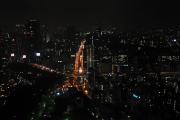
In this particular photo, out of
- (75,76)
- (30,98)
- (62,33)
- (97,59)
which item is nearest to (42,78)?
(75,76)

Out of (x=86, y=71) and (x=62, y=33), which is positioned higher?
(x=62, y=33)

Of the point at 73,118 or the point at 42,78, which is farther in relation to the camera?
the point at 42,78

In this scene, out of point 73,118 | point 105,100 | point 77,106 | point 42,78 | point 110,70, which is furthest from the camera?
point 42,78

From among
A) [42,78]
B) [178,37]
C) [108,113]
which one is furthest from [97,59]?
[108,113]

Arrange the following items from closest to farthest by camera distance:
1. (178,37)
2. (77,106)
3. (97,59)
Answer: (77,106) < (178,37) < (97,59)

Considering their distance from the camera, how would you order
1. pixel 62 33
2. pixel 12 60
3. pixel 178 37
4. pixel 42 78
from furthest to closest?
1. pixel 62 33
2. pixel 12 60
3. pixel 42 78
4. pixel 178 37

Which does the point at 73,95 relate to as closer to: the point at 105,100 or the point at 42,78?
the point at 105,100

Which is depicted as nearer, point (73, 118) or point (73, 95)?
point (73, 118)

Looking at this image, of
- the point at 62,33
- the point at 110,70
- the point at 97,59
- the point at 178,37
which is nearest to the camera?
the point at 178,37

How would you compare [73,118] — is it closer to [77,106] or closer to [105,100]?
[77,106]
